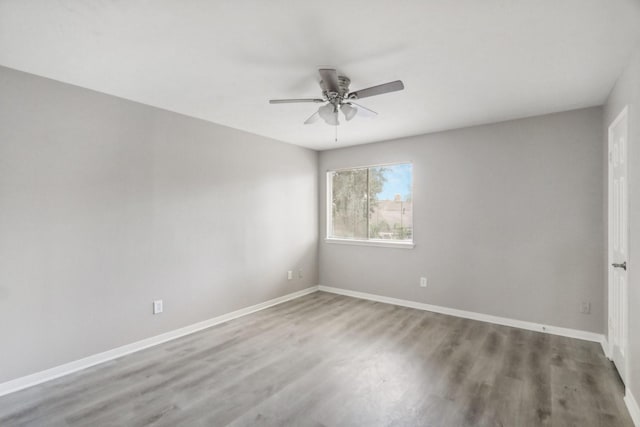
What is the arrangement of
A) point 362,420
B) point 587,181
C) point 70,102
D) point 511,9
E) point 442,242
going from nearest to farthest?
point 511,9
point 362,420
point 70,102
point 587,181
point 442,242

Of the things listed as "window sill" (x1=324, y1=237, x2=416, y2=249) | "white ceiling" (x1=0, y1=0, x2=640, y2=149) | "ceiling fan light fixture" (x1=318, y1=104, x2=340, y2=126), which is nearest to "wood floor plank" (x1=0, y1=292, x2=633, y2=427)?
"window sill" (x1=324, y1=237, x2=416, y2=249)

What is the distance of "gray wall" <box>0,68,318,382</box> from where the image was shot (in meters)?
2.36

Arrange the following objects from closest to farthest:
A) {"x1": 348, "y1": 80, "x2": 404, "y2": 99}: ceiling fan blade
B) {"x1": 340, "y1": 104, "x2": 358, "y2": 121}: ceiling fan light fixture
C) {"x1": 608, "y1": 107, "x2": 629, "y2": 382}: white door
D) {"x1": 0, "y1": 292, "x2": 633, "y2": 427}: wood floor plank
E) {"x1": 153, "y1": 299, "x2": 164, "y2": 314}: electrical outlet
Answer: {"x1": 0, "y1": 292, "x2": 633, "y2": 427}: wood floor plank, {"x1": 348, "y1": 80, "x2": 404, "y2": 99}: ceiling fan blade, {"x1": 608, "y1": 107, "x2": 629, "y2": 382}: white door, {"x1": 340, "y1": 104, "x2": 358, "y2": 121}: ceiling fan light fixture, {"x1": 153, "y1": 299, "x2": 164, "y2": 314}: electrical outlet

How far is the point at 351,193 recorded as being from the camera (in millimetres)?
5086

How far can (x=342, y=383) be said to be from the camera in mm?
2402

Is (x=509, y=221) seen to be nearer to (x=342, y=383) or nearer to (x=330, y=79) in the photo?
(x=342, y=383)

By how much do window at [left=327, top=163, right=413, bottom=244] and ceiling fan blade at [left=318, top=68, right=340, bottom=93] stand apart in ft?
7.96

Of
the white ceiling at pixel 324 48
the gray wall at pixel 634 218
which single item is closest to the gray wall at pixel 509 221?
the white ceiling at pixel 324 48

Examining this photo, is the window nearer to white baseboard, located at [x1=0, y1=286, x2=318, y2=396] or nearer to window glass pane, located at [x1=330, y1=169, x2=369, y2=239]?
window glass pane, located at [x1=330, y1=169, x2=369, y2=239]

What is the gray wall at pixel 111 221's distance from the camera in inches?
92.9

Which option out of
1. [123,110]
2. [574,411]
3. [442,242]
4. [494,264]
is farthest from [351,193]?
[574,411]

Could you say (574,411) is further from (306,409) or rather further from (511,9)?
(511,9)

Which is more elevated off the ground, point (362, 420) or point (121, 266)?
point (121, 266)

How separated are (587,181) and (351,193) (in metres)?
2.93
